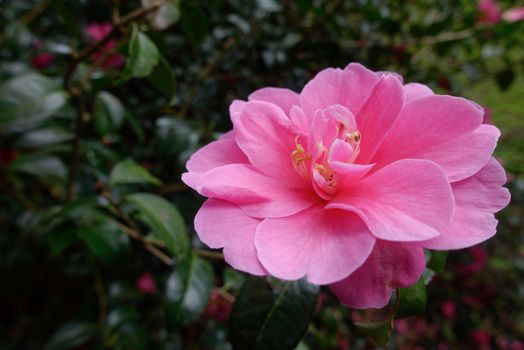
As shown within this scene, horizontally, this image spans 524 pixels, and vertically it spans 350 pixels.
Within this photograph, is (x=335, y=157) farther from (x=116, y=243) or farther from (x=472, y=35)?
(x=472, y=35)

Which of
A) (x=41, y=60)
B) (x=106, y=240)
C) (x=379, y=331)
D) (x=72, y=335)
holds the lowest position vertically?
(x=72, y=335)

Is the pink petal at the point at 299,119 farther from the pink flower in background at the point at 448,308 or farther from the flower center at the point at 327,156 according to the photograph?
the pink flower in background at the point at 448,308

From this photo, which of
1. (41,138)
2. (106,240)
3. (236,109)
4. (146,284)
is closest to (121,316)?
(146,284)

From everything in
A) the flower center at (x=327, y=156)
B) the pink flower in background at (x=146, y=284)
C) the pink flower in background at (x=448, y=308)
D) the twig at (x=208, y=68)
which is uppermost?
the flower center at (x=327, y=156)

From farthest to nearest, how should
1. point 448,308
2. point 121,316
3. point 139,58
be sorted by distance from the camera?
point 448,308 → point 121,316 → point 139,58

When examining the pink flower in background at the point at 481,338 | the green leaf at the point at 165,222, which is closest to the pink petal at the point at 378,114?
the green leaf at the point at 165,222

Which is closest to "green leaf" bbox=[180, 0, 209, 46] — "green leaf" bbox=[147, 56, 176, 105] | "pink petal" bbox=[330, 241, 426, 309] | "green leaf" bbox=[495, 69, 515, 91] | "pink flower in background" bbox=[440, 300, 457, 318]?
"green leaf" bbox=[147, 56, 176, 105]

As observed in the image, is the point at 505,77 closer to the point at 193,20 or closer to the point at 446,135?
the point at 193,20

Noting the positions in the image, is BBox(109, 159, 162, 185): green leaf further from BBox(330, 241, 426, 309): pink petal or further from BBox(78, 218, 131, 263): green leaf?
BBox(330, 241, 426, 309): pink petal
